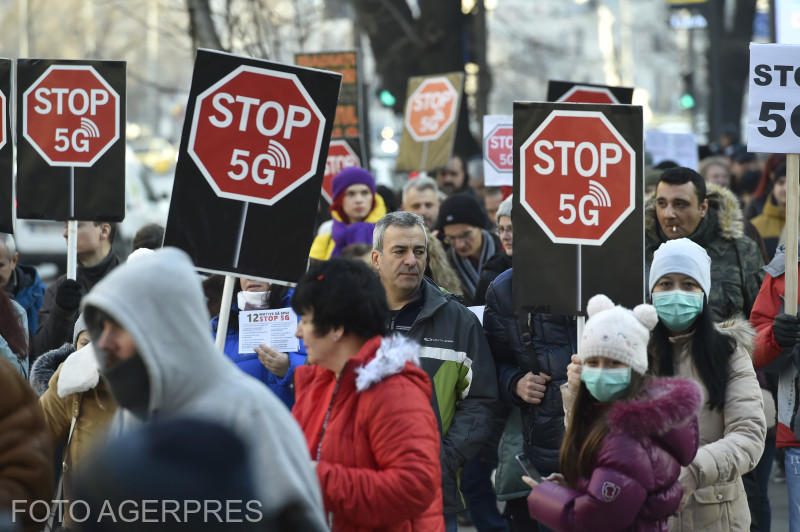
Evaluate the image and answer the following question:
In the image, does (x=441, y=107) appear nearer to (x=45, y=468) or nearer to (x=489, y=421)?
(x=489, y=421)

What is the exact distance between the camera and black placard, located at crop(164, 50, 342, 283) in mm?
5410

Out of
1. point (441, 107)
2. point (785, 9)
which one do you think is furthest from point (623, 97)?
point (785, 9)

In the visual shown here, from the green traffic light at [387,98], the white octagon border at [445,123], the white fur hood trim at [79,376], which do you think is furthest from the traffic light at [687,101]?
the white fur hood trim at [79,376]

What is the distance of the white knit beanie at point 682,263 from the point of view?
17.5 ft

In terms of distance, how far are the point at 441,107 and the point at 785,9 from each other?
5.64m

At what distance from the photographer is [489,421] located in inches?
224

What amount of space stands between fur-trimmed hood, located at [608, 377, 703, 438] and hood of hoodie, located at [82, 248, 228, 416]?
166cm

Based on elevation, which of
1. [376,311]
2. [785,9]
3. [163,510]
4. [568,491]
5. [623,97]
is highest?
[785,9]

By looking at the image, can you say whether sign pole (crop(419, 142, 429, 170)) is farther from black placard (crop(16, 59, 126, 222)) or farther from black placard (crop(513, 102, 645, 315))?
black placard (crop(513, 102, 645, 315))

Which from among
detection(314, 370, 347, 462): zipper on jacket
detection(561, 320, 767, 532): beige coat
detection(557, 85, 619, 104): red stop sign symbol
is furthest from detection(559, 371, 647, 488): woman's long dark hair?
detection(557, 85, 619, 104): red stop sign symbol

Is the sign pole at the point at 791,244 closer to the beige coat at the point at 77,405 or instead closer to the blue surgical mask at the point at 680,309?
the blue surgical mask at the point at 680,309

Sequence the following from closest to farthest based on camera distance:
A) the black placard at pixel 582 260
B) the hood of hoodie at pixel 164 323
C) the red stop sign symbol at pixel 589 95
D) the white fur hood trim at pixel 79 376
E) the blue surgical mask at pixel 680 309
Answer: the hood of hoodie at pixel 164 323, the white fur hood trim at pixel 79 376, the blue surgical mask at pixel 680 309, the black placard at pixel 582 260, the red stop sign symbol at pixel 589 95

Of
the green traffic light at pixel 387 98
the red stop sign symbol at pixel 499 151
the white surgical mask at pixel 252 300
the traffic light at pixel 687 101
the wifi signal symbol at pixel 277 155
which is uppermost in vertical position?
the traffic light at pixel 687 101

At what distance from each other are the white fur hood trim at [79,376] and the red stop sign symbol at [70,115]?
2496 mm
